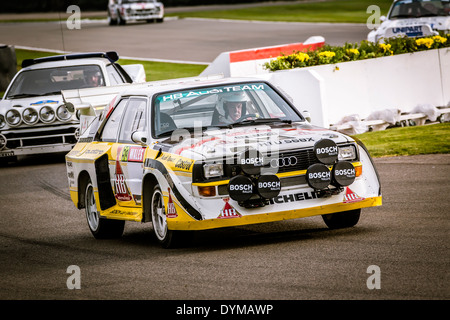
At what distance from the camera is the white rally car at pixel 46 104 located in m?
17.4

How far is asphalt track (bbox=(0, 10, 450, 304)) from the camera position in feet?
23.2

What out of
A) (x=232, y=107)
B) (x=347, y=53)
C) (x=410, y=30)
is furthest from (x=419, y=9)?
(x=232, y=107)

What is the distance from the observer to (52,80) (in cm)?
1798

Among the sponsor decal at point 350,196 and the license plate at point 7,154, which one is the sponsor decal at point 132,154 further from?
the license plate at point 7,154

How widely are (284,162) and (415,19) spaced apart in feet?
56.7

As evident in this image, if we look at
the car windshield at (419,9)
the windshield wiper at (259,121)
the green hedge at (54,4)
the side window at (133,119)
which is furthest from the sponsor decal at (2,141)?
the green hedge at (54,4)

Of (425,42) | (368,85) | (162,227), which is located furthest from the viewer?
(425,42)

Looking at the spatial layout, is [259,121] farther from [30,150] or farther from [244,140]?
[30,150]

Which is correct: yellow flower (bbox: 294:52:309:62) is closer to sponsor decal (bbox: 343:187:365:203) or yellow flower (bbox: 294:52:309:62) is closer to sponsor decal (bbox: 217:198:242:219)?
sponsor decal (bbox: 343:187:365:203)

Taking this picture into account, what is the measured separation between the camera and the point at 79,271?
27.4ft

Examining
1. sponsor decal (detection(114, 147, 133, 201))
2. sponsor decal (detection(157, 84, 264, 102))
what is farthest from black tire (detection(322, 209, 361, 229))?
sponsor decal (detection(114, 147, 133, 201))

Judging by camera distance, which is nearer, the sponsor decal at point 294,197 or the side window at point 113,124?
the sponsor decal at point 294,197

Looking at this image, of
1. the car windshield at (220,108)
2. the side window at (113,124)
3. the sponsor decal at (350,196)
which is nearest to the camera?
the sponsor decal at (350,196)

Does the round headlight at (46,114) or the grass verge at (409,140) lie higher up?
the round headlight at (46,114)
